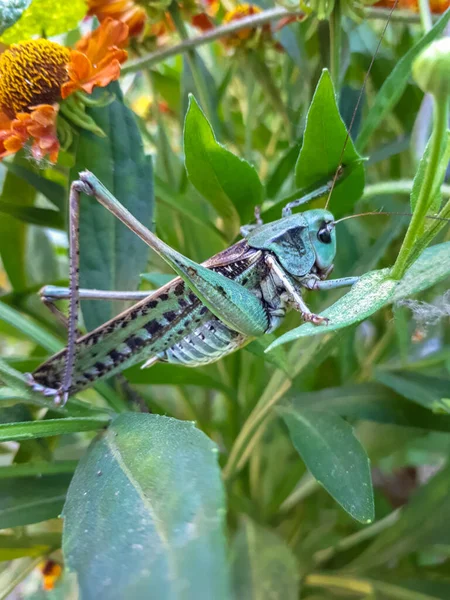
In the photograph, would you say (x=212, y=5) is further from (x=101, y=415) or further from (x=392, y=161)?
(x=101, y=415)

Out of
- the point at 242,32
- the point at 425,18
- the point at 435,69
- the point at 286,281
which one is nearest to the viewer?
the point at 435,69

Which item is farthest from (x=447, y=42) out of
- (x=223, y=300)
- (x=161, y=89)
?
(x=161, y=89)

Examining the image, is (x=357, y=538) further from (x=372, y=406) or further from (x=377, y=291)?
(x=377, y=291)

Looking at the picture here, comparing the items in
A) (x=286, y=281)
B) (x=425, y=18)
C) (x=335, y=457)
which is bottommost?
(x=335, y=457)

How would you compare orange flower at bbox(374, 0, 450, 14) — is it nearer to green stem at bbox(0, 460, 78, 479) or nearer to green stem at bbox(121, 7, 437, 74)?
green stem at bbox(121, 7, 437, 74)

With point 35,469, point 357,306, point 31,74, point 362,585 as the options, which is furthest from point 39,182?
point 362,585

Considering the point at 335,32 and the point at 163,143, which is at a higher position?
the point at 163,143

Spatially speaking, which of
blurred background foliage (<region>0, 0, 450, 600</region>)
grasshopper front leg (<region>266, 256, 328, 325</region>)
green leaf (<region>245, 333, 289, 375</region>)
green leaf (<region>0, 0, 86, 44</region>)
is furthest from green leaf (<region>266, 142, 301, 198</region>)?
green leaf (<region>0, 0, 86, 44</region>)
